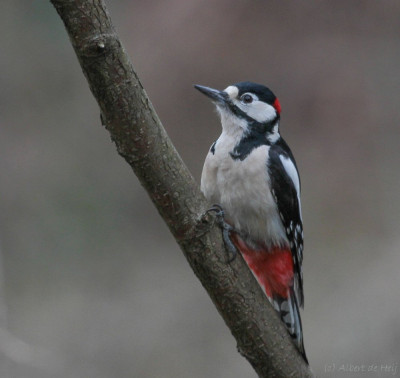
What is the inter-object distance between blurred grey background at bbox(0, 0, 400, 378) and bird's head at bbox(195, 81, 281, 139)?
3.77 meters

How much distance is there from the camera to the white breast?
3312mm

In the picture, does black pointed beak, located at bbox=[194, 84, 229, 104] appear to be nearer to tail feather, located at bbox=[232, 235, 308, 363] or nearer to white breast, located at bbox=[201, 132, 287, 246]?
white breast, located at bbox=[201, 132, 287, 246]

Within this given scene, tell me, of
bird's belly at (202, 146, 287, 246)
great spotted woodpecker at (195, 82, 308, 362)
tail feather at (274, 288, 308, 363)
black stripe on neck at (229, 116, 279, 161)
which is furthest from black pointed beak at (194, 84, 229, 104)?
tail feather at (274, 288, 308, 363)

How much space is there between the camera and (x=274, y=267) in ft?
11.8

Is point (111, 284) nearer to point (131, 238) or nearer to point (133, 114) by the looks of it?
point (131, 238)

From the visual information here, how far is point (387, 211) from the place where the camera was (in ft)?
Answer: 25.2

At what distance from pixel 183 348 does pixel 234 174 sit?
153 inches

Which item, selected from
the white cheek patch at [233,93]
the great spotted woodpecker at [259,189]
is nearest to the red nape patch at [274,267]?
the great spotted woodpecker at [259,189]

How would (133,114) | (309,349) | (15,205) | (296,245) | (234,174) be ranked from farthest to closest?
(15,205) < (309,349) < (296,245) < (234,174) < (133,114)

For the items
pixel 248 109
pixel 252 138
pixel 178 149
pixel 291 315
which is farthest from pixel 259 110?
pixel 178 149

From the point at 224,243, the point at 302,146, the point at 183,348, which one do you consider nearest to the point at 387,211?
the point at 302,146

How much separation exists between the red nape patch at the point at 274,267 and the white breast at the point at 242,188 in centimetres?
15

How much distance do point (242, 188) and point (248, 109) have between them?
1.37 ft

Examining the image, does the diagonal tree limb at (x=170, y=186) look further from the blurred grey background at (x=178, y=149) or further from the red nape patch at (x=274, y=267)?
the blurred grey background at (x=178, y=149)
